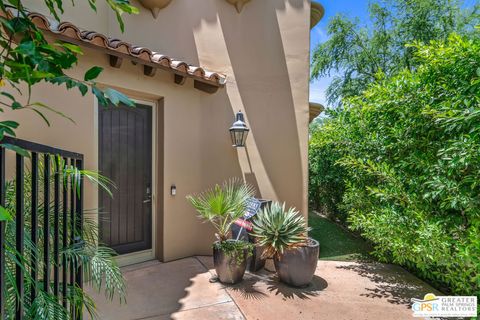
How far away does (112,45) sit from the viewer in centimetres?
387

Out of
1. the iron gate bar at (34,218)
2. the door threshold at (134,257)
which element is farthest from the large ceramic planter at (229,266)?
the iron gate bar at (34,218)

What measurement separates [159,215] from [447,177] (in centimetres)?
435

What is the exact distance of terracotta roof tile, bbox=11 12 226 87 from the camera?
3.44 metres

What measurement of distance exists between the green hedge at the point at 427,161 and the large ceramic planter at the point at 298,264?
44.2 inches

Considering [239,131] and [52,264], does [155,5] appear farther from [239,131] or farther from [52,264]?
[52,264]

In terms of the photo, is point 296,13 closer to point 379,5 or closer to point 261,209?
point 261,209

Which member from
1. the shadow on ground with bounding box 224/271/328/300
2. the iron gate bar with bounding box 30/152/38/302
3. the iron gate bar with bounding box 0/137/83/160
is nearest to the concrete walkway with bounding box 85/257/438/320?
the shadow on ground with bounding box 224/271/328/300

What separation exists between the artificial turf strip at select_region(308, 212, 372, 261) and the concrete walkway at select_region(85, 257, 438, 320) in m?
0.76

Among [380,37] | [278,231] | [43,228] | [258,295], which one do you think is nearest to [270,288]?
[258,295]

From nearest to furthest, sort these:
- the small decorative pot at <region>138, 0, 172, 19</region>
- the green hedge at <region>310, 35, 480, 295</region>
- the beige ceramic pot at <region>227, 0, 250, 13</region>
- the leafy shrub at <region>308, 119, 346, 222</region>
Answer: the green hedge at <region>310, 35, 480, 295</region>, the small decorative pot at <region>138, 0, 172, 19</region>, the beige ceramic pot at <region>227, 0, 250, 13</region>, the leafy shrub at <region>308, 119, 346, 222</region>

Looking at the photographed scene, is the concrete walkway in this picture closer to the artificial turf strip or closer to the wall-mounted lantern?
the artificial turf strip

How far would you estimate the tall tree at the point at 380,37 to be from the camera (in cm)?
956

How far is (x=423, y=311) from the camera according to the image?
140 inches

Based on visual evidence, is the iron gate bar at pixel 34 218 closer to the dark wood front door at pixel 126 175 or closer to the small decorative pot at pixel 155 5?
the dark wood front door at pixel 126 175
